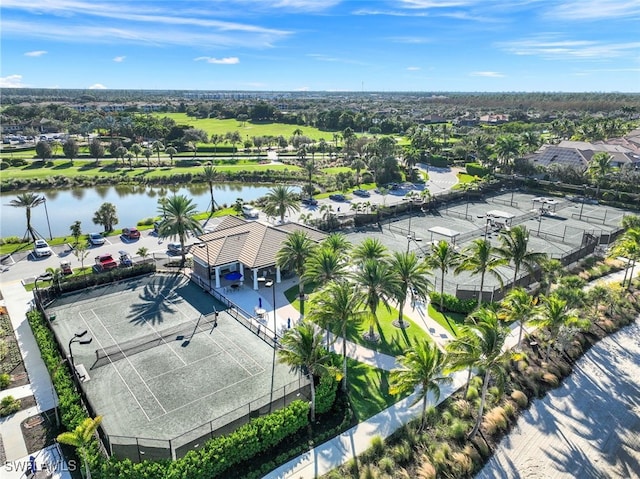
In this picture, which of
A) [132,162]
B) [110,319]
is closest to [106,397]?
[110,319]

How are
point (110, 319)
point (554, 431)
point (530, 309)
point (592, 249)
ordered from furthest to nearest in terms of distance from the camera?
1. point (592, 249)
2. point (110, 319)
3. point (530, 309)
4. point (554, 431)

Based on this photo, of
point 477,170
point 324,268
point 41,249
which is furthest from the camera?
point 477,170

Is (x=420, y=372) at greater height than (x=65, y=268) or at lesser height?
greater

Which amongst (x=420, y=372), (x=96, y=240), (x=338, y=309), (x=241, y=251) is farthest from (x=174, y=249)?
(x=420, y=372)

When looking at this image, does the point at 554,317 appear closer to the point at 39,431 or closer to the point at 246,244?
the point at 246,244

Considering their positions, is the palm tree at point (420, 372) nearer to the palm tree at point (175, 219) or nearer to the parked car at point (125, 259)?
the palm tree at point (175, 219)

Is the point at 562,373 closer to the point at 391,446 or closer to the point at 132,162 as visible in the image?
the point at 391,446

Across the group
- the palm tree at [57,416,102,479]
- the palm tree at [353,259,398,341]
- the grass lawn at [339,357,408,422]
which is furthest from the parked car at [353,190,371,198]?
the palm tree at [57,416,102,479]

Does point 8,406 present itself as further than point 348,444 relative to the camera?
Yes
